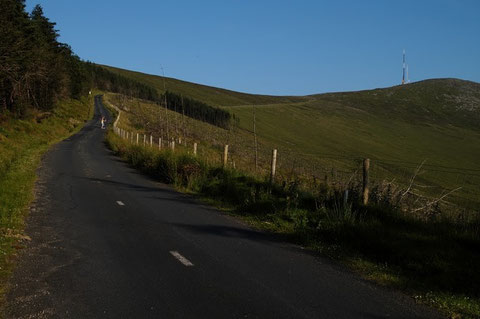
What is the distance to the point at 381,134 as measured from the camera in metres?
128

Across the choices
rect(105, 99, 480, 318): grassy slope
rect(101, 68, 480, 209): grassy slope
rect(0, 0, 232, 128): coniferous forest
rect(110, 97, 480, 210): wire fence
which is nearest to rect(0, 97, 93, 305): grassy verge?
rect(0, 0, 232, 128): coniferous forest

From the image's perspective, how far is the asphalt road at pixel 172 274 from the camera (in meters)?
5.31

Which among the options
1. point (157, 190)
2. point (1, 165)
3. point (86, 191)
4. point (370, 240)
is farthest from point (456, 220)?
point (1, 165)

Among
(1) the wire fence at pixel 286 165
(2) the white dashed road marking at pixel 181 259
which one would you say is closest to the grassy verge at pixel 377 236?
(1) the wire fence at pixel 286 165

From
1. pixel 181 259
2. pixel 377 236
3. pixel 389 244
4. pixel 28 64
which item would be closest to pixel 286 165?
pixel 28 64

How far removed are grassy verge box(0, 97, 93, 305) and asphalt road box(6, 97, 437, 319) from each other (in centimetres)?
26

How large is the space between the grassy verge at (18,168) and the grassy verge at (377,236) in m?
4.78

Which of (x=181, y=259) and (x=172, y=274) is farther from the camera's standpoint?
(x=181, y=259)

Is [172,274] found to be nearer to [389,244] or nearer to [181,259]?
[181,259]

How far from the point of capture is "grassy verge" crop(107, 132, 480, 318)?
654 cm

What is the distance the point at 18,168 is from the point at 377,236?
14779 mm

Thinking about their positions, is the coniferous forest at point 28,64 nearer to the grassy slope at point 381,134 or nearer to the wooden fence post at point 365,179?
the wooden fence post at point 365,179

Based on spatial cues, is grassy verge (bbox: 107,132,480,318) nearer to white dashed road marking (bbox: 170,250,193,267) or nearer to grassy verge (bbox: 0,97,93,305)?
white dashed road marking (bbox: 170,250,193,267)

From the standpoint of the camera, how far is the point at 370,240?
334 inches
